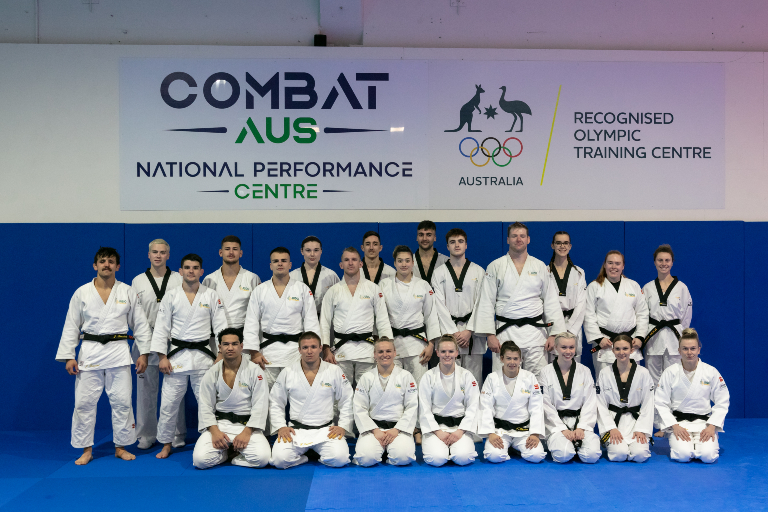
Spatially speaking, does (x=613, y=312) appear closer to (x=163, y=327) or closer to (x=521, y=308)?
(x=521, y=308)

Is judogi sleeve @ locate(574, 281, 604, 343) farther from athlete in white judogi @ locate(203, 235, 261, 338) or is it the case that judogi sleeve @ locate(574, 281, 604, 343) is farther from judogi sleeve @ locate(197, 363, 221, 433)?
judogi sleeve @ locate(197, 363, 221, 433)

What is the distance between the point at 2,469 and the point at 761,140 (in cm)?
783

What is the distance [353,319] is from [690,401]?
2838 millimetres

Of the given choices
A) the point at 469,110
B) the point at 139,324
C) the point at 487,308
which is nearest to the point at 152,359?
the point at 139,324

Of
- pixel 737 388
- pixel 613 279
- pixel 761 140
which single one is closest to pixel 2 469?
pixel 613 279

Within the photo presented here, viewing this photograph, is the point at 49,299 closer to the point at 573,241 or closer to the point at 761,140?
the point at 573,241

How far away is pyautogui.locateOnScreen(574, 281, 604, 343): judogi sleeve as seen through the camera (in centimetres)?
544

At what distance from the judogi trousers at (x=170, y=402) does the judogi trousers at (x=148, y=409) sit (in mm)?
230

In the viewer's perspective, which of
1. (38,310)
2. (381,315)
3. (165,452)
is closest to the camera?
(165,452)

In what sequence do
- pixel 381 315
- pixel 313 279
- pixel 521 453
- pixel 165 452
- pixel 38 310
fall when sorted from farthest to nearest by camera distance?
pixel 38 310 → pixel 313 279 → pixel 381 315 → pixel 165 452 → pixel 521 453

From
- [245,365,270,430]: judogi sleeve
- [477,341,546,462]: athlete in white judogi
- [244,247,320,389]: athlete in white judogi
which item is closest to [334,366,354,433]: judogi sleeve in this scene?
[244,247,320,389]: athlete in white judogi

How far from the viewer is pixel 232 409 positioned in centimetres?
473

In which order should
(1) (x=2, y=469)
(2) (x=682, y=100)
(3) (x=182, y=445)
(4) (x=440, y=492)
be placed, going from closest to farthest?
1. (4) (x=440, y=492)
2. (1) (x=2, y=469)
3. (3) (x=182, y=445)
4. (2) (x=682, y=100)

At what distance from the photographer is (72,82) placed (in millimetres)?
6027
